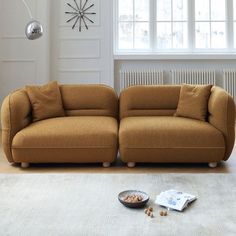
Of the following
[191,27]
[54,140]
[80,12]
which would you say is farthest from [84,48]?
[54,140]

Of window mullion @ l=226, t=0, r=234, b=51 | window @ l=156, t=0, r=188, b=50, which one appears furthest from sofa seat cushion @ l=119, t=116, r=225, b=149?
window mullion @ l=226, t=0, r=234, b=51

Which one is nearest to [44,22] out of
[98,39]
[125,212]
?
[98,39]

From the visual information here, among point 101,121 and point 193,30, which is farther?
point 193,30

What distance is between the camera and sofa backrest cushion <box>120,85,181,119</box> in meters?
3.56

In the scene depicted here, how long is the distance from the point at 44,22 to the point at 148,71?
1.89 metres

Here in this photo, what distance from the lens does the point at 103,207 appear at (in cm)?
191

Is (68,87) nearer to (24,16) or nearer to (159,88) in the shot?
(159,88)

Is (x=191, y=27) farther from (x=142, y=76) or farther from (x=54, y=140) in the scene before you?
(x=54, y=140)

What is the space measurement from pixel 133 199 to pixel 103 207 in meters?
0.20

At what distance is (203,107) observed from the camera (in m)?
3.23

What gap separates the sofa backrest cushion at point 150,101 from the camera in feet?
11.7

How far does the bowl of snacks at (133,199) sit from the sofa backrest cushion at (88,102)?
1.79m

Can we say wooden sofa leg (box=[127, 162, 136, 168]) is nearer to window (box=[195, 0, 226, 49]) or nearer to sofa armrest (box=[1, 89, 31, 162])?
sofa armrest (box=[1, 89, 31, 162])

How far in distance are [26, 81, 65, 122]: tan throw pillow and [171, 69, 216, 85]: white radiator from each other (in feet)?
8.06
